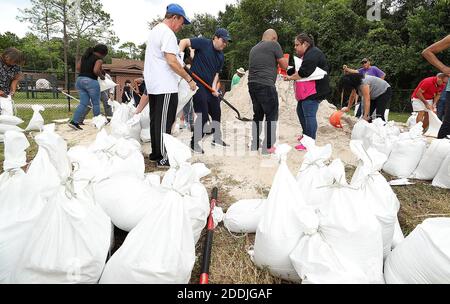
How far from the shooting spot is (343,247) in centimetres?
119

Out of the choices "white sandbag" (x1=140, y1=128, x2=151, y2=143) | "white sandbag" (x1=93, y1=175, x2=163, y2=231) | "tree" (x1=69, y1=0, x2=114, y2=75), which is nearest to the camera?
"white sandbag" (x1=93, y1=175, x2=163, y2=231)

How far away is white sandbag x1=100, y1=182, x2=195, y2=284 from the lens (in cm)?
109

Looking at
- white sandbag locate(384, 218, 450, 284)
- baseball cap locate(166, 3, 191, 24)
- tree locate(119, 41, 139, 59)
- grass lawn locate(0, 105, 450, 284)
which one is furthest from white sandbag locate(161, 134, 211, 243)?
tree locate(119, 41, 139, 59)

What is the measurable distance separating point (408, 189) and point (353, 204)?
1.71 m

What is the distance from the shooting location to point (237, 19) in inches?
1039

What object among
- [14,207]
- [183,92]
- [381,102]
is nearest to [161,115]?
[183,92]

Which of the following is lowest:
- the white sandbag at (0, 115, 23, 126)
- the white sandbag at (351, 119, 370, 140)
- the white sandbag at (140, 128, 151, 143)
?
the white sandbag at (140, 128, 151, 143)

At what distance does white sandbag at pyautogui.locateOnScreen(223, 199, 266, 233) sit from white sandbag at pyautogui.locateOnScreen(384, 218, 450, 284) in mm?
688

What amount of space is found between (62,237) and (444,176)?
2817 mm

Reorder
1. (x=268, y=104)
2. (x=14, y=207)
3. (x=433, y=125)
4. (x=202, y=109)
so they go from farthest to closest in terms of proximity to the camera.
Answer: (x=433, y=125) < (x=202, y=109) < (x=268, y=104) < (x=14, y=207)

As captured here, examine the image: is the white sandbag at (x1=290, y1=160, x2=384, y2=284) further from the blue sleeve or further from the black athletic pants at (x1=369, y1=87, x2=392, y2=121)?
the black athletic pants at (x1=369, y1=87, x2=392, y2=121)

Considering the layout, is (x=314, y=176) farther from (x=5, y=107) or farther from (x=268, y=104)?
(x=5, y=107)

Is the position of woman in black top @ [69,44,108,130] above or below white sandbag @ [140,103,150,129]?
above

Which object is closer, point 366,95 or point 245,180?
point 245,180
